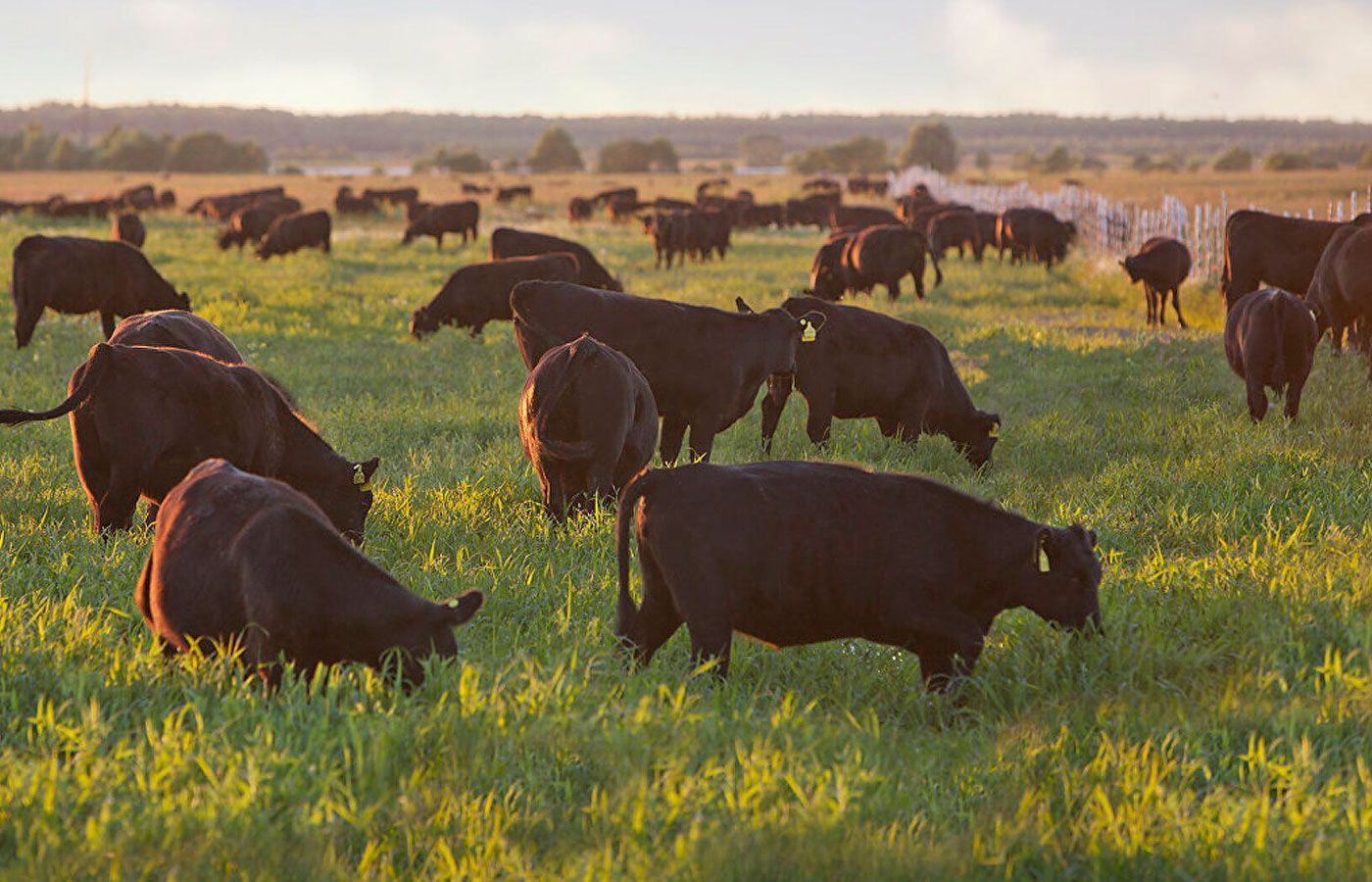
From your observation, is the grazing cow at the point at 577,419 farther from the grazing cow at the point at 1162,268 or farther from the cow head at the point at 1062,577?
the grazing cow at the point at 1162,268

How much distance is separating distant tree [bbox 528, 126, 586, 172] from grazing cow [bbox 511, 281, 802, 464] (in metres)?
119

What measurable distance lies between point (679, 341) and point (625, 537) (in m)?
3.87

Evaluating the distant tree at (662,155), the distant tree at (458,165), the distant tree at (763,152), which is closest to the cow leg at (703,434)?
the distant tree at (458,165)

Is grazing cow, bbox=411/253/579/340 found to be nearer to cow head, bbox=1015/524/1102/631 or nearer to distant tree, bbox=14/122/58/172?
cow head, bbox=1015/524/1102/631

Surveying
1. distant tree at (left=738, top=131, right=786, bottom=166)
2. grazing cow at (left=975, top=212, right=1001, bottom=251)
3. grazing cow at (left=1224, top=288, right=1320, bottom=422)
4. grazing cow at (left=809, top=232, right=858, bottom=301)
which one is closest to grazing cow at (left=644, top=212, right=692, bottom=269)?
grazing cow at (left=975, top=212, right=1001, bottom=251)

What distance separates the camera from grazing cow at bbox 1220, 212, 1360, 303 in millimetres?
14953

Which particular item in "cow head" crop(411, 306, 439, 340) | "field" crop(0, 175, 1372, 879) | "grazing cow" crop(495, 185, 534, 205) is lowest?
"field" crop(0, 175, 1372, 879)

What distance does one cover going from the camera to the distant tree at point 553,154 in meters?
125

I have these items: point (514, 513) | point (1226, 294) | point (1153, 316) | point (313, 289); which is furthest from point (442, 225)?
point (514, 513)

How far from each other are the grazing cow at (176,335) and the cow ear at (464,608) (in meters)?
3.92

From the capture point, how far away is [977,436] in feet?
31.8

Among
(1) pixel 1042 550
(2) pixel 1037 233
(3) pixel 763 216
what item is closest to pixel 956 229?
→ (2) pixel 1037 233

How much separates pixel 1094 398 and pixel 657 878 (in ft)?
30.8

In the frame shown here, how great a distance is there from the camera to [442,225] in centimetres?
3606
